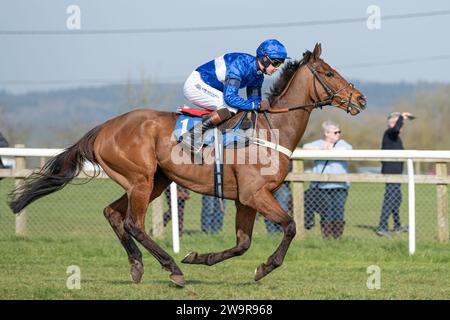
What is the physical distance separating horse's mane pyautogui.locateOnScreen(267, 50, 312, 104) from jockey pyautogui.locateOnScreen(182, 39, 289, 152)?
0.15 metres

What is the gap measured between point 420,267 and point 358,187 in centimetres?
574

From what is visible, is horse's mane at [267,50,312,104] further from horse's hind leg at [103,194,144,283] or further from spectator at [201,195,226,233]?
spectator at [201,195,226,233]

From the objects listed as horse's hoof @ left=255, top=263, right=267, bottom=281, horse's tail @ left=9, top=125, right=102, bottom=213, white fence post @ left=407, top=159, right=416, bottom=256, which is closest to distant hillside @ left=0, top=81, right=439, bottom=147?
horse's hoof @ left=255, top=263, right=267, bottom=281

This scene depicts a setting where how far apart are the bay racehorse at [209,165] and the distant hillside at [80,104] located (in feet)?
1.86

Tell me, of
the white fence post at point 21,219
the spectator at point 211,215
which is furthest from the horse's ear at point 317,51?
the white fence post at point 21,219

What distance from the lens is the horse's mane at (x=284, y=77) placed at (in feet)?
24.6

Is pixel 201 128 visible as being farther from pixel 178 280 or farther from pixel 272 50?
pixel 178 280

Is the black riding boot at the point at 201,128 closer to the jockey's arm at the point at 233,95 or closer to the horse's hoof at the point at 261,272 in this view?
the jockey's arm at the point at 233,95

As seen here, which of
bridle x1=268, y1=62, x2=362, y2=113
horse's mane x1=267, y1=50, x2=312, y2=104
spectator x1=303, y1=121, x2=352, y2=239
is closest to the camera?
bridle x1=268, y1=62, x2=362, y2=113

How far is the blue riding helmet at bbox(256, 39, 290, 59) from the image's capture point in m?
7.13

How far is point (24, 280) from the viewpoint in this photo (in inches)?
298

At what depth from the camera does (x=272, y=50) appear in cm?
713
